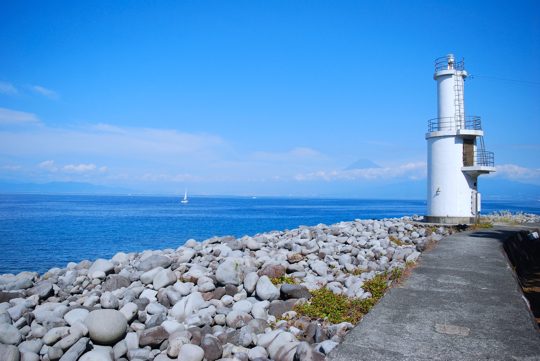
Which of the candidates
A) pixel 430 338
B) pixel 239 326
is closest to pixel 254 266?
pixel 239 326

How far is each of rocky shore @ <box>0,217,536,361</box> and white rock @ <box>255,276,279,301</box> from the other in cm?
2

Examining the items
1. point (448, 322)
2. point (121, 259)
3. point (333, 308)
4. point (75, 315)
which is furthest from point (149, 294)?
point (448, 322)

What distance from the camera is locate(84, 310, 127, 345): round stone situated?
6477 mm

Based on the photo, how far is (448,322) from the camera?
17.9 feet

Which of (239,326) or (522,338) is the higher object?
(522,338)

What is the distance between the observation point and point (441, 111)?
61.2ft

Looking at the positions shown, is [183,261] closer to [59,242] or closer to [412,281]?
[412,281]

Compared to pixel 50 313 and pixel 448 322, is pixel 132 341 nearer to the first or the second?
pixel 50 313

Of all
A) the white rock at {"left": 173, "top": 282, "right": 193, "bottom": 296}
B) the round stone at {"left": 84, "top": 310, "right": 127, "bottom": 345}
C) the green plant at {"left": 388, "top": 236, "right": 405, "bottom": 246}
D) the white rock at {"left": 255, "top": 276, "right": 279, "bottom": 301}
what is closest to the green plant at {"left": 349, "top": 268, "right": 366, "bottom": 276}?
the white rock at {"left": 255, "top": 276, "right": 279, "bottom": 301}

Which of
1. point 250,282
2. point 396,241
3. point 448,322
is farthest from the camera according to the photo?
point 396,241

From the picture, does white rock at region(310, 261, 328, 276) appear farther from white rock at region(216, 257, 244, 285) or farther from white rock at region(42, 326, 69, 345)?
white rock at region(42, 326, 69, 345)

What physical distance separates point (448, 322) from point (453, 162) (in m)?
13.7

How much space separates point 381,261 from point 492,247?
3.99m

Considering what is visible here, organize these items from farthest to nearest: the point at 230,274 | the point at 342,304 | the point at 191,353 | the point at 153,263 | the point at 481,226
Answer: the point at 481,226, the point at 153,263, the point at 230,274, the point at 342,304, the point at 191,353
